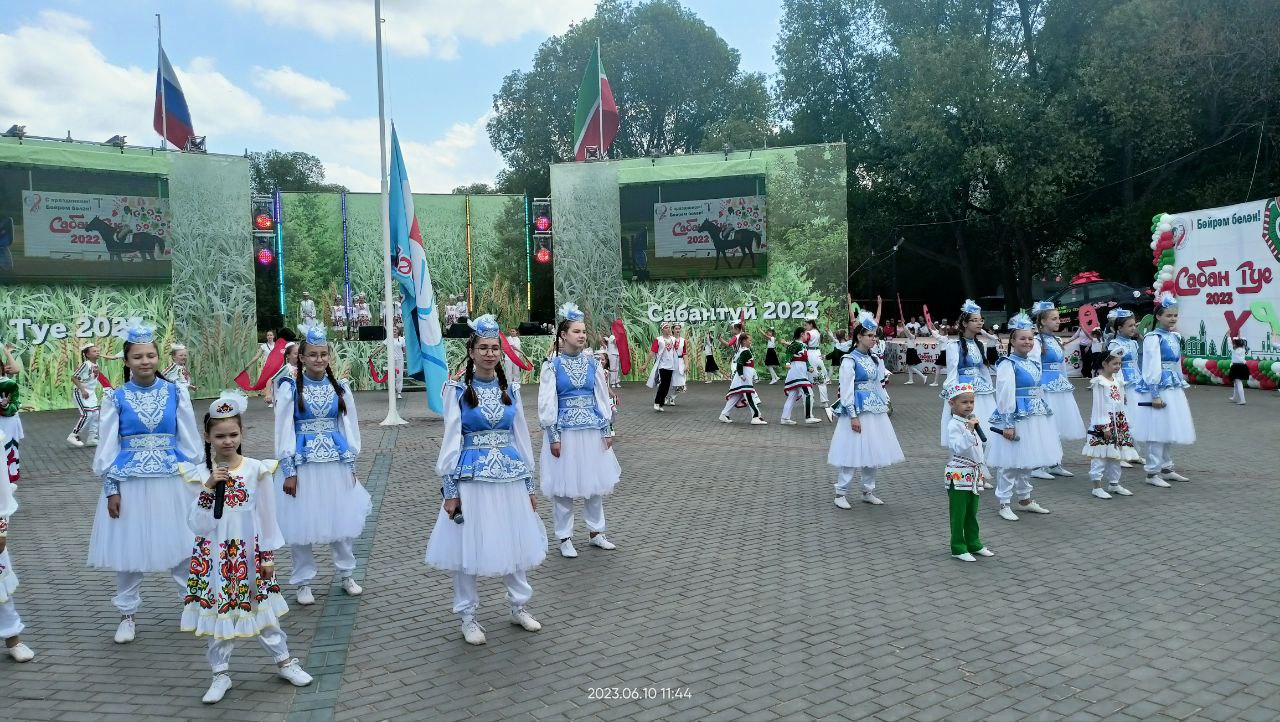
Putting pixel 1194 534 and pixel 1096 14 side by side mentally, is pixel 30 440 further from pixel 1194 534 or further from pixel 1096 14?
pixel 1096 14

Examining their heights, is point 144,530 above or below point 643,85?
below

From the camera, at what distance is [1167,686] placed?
4.71 m

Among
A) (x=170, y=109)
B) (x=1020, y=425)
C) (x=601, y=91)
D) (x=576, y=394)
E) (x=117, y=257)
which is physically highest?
(x=601, y=91)

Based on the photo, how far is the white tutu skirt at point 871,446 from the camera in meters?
9.29

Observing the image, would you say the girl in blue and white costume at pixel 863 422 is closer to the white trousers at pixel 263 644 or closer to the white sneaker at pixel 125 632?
the white trousers at pixel 263 644

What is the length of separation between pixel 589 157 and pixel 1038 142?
14484mm

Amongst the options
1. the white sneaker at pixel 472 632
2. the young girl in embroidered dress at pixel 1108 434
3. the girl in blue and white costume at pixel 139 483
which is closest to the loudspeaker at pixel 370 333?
the girl in blue and white costume at pixel 139 483

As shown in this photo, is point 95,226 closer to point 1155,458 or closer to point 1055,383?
point 1055,383

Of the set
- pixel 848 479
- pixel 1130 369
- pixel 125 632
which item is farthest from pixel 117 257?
pixel 1130 369

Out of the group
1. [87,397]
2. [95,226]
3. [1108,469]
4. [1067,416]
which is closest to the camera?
[1108,469]

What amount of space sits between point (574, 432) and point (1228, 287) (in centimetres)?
1857

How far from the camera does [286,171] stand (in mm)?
58250

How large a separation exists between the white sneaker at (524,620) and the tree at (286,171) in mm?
54645

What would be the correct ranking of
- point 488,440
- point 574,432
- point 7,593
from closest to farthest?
point 7,593 < point 488,440 < point 574,432
